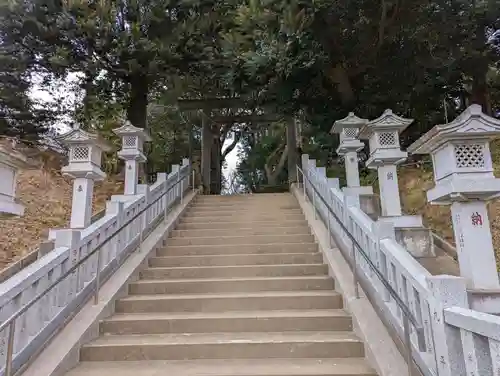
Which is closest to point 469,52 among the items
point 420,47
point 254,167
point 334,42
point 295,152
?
point 420,47

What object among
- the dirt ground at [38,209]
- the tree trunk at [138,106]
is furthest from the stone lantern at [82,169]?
the tree trunk at [138,106]

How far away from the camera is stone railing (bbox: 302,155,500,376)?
2.29 meters

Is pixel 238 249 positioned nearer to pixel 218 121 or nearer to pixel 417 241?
pixel 417 241

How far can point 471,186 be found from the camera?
125 inches

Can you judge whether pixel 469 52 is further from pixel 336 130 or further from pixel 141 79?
pixel 141 79

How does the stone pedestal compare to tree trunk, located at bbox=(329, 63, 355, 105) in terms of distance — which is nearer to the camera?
the stone pedestal

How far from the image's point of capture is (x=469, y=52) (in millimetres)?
8281

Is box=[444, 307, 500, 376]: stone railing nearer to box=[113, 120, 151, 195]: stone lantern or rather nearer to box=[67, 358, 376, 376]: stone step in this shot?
box=[67, 358, 376, 376]: stone step

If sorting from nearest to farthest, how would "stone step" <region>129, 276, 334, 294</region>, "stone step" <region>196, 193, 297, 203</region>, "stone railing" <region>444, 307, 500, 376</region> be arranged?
"stone railing" <region>444, 307, 500, 376</region>, "stone step" <region>129, 276, 334, 294</region>, "stone step" <region>196, 193, 297, 203</region>

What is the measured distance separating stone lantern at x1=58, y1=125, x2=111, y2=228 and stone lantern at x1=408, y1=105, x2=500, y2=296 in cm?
423

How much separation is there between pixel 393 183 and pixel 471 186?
2.05 metres

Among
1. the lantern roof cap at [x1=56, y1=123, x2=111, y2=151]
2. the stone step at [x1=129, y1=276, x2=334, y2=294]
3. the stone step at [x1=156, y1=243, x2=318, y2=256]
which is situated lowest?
the stone step at [x1=129, y1=276, x2=334, y2=294]

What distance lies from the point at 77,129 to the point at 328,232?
148 inches

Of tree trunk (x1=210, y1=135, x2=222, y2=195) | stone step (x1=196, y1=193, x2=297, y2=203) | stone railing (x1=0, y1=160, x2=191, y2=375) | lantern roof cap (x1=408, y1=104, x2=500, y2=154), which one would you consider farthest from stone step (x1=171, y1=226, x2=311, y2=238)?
tree trunk (x1=210, y1=135, x2=222, y2=195)
